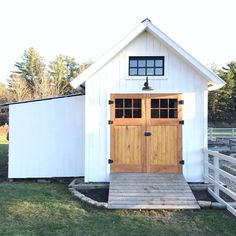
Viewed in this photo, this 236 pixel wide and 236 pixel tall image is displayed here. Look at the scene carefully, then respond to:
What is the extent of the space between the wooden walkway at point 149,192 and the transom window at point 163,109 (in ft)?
5.26

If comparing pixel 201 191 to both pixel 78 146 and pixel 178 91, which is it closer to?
pixel 178 91

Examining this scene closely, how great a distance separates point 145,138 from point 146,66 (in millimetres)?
1962

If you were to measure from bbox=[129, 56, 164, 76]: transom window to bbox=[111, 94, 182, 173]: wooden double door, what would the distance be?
0.62 m

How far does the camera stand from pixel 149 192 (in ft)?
26.1

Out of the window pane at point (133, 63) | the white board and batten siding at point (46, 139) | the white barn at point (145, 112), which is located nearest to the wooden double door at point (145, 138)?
the white barn at point (145, 112)

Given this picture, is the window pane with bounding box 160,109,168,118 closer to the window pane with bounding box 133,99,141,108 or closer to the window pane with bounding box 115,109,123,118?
the window pane with bounding box 133,99,141,108

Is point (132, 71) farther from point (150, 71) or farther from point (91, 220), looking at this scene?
point (91, 220)

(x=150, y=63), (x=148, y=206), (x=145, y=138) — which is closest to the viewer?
(x=148, y=206)

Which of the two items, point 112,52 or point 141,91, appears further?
point 141,91

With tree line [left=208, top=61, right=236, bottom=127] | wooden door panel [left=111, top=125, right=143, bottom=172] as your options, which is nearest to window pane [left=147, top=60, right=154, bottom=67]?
wooden door panel [left=111, top=125, right=143, bottom=172]

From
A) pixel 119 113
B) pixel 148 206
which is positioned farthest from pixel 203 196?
pixel 119 113

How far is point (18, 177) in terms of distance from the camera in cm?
1043

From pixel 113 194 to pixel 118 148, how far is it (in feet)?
5.86

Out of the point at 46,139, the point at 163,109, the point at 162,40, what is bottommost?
the point at 46,139
